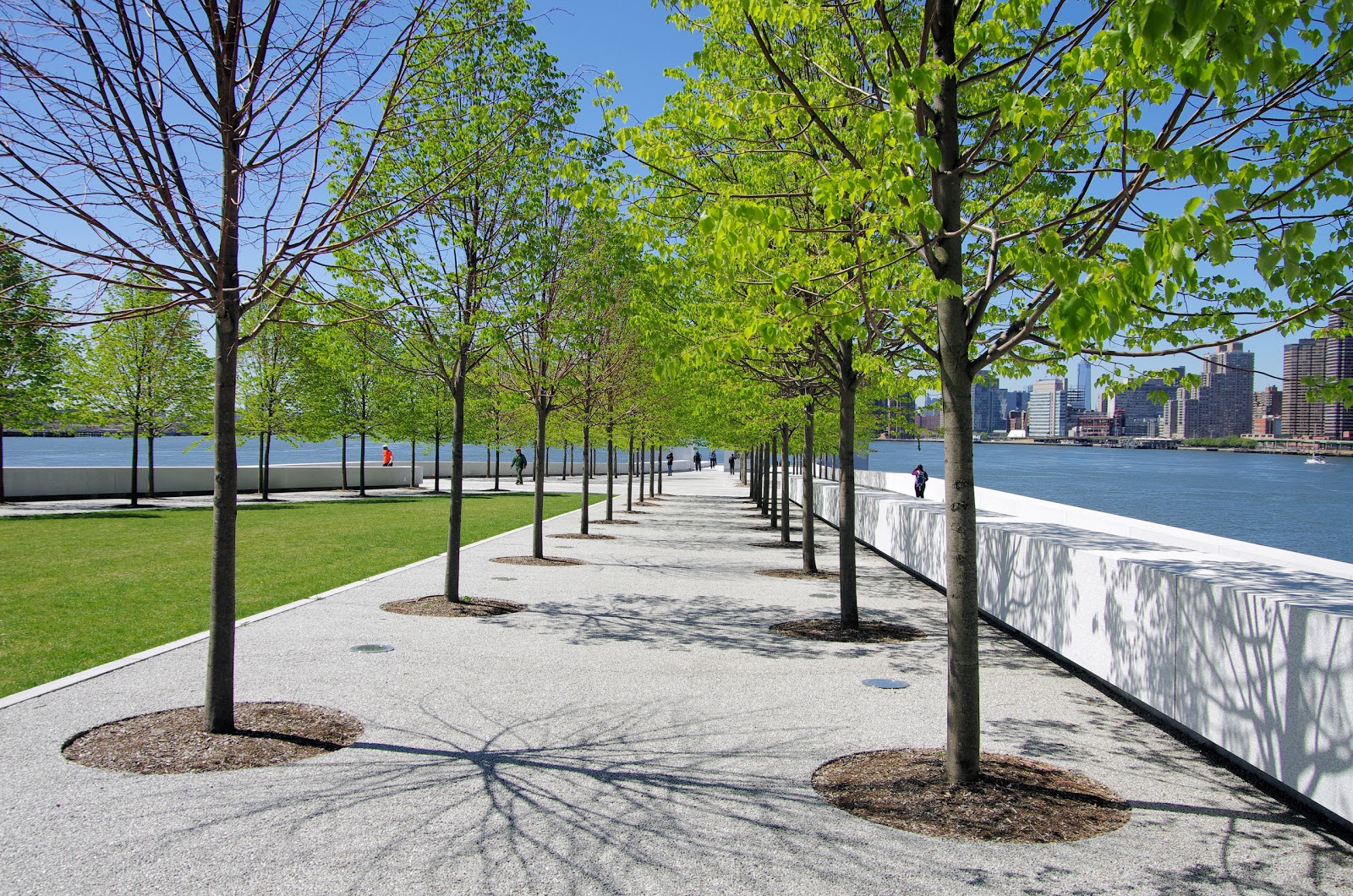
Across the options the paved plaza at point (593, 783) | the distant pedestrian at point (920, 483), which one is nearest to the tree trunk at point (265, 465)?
the distant pedestrian at point (920, 483)

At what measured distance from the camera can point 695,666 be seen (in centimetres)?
853

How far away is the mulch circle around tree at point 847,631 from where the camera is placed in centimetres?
1011

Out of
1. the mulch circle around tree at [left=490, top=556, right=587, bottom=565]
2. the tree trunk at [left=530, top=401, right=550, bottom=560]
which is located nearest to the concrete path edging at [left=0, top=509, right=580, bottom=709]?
the mulch circle around tree at [left=490, top=556, right=587, bottom=565]

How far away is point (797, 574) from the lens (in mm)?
15531

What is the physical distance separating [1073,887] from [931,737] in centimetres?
231

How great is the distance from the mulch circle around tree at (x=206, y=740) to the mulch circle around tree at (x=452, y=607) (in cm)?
401

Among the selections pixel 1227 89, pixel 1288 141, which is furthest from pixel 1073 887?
pixel 1288 141

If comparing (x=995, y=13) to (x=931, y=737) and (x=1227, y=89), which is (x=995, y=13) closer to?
(x=1227, y=89)

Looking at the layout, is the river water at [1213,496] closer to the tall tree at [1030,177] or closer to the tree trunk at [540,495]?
the tree trunk at [540,495]

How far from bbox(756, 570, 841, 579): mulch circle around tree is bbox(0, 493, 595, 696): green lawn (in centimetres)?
641

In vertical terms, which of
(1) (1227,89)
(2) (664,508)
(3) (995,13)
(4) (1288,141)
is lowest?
(2) (664,508)

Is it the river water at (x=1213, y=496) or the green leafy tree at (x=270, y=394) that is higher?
the green leafy tree at (x=270, y=394)

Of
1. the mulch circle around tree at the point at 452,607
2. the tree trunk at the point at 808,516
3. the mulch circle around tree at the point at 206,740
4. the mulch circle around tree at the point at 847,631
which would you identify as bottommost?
the mulch circle around tree at the point at 847,631

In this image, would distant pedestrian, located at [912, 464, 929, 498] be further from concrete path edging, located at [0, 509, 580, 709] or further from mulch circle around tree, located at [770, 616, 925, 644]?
concrete path edging, located at [0, 509, 580, 709]
